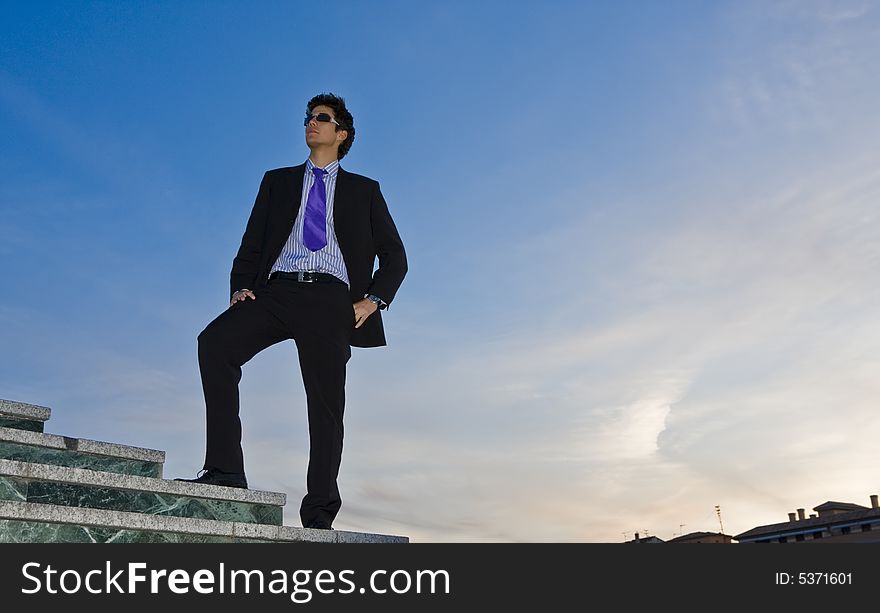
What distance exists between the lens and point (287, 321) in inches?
259

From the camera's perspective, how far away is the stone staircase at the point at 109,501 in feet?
17.5

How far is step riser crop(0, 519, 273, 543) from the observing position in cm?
510

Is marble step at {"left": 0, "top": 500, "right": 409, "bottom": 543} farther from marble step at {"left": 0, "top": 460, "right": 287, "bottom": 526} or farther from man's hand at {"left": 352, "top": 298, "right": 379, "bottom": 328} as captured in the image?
man's hand at {"left": 352, "top": 298, "right": 379, "bottom": 328}

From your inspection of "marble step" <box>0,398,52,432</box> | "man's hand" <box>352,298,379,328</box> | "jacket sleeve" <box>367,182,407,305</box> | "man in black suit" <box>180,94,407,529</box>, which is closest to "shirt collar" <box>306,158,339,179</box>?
"man in black suit" <box>180,94,407,529</box>

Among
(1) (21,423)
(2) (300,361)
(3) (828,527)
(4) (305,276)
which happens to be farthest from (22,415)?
(3) (828,527)

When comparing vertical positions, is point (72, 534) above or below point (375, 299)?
below

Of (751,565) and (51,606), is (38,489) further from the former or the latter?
(751,565)

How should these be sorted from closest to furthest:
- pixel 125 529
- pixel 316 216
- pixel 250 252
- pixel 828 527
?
Answer: pixel 125 529
pixel 316 216
pixel 250 252
pixel 828 527

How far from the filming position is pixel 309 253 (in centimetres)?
677

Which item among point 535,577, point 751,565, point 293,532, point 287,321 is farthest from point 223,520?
point 751,565

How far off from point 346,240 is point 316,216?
0.30 meters

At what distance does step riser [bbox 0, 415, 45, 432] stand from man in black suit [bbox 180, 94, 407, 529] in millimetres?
1691

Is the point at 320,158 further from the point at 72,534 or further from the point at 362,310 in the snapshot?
the point at 72,534

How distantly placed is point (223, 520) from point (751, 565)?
3.65 meters
